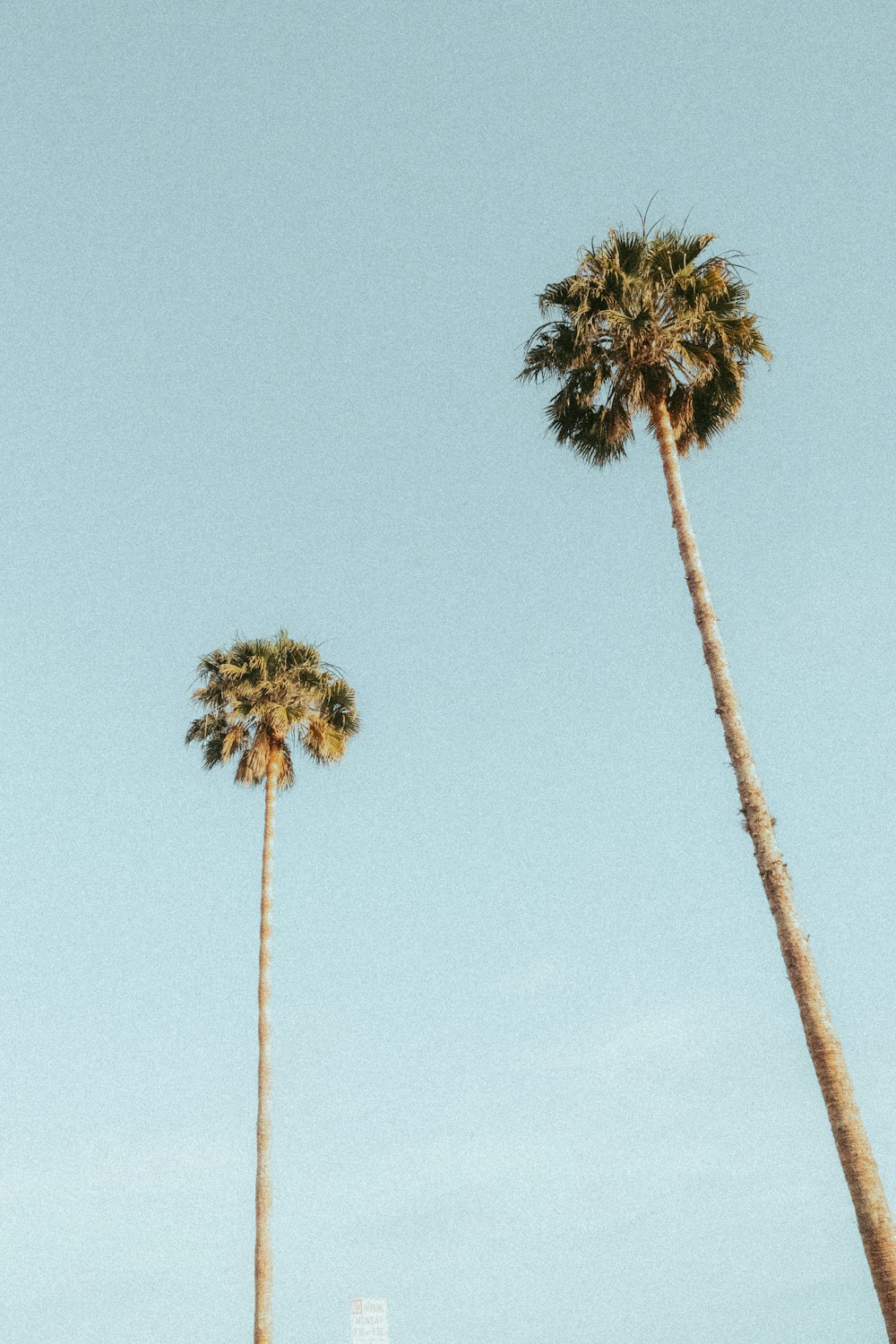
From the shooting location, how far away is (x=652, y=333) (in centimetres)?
1705

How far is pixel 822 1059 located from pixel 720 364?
36.7 ft

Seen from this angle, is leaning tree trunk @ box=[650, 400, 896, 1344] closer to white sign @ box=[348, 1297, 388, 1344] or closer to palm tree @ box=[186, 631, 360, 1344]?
white sign @ box=[348, 1297, 388, 1344]

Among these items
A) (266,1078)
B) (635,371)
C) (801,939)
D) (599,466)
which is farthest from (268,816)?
(801,939)

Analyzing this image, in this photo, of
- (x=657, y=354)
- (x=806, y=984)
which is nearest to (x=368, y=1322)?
(x=806, y=984)

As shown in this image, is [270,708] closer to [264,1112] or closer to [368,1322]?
[264,1112]

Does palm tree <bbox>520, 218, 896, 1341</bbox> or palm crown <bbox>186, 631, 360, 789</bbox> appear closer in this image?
palm tree <bbox>520, 218, 896, 1341</bbox>

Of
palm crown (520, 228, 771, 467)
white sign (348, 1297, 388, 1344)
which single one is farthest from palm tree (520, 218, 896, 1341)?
white sign (348, 1297, 388, 1344)

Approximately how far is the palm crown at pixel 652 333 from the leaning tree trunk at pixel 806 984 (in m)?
3.44

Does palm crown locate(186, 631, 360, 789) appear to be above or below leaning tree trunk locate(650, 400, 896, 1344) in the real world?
above

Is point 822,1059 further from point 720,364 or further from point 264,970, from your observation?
point 264,970

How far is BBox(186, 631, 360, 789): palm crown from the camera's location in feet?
91.0

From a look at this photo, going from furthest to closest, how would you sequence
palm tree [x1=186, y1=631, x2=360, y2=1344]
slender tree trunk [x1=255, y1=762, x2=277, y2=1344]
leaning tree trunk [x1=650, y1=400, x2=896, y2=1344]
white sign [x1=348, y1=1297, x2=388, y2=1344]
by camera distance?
palm tree [x1=186, y1=631, x2=360, y2=1344]
slender tree trunk [x1=255, y1=762, x2=277, y2=1344]
white sign [x1=348, y1=1297, x2=388, y2=1344]
leaning tree trunk [x1=650, y1=400, x2=896, y2=1344]

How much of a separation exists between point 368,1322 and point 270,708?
50.9 ft

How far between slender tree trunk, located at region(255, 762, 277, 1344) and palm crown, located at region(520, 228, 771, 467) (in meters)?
13.6
